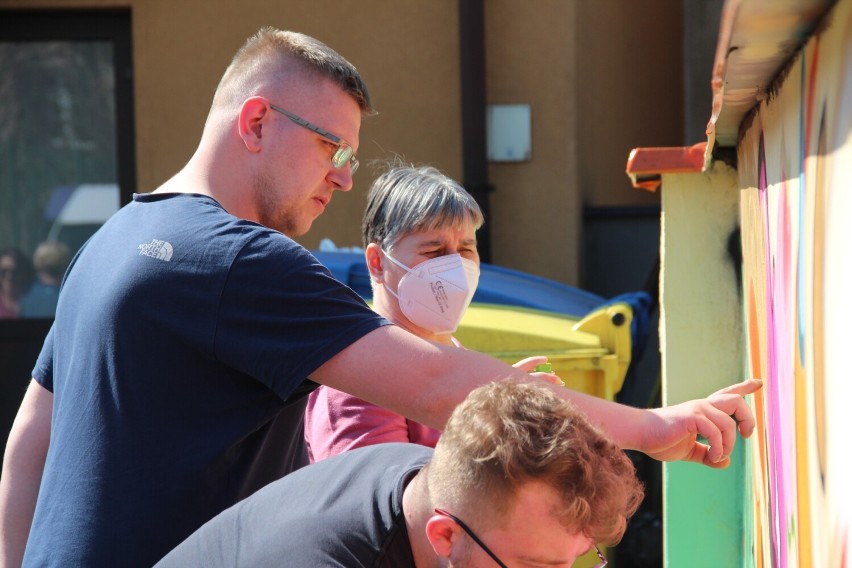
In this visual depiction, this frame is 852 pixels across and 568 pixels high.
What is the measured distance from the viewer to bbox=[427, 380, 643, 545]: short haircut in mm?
1492

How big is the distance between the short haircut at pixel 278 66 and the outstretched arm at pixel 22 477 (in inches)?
27.9

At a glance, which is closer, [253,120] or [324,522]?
[324,522]

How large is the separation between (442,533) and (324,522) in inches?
7.2

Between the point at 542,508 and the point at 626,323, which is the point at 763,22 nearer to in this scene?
the point at 542,508

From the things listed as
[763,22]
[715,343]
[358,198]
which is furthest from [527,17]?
[763,22]

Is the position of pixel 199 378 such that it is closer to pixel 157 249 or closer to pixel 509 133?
pixel 157 249

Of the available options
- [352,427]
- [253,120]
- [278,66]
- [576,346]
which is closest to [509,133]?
[576,346]

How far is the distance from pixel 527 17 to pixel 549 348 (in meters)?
2.99

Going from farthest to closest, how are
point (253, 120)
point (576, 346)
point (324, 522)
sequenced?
→ point (576, 346)
point (253, 120)
point (324, 522)

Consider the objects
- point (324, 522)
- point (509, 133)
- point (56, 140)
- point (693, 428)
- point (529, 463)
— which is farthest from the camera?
point (56, 140)

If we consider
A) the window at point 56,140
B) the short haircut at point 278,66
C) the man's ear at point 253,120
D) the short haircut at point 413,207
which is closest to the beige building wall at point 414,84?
the window at point 56,140

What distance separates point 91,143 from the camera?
6969 mm

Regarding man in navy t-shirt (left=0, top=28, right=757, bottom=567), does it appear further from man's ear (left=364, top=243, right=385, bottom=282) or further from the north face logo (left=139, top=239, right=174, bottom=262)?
man's ear (left=364, top=243, right=385, bottom=282)

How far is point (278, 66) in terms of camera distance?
2.36 meters
